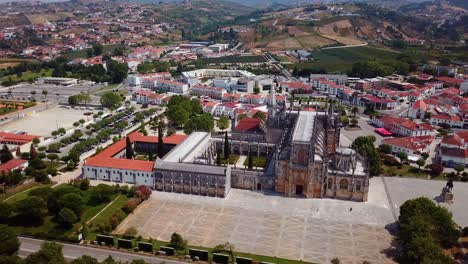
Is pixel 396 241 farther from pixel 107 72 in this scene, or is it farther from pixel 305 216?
pixel 107 72

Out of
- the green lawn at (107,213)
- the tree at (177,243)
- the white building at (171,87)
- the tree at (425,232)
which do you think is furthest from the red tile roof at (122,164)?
the white building at (171,87)

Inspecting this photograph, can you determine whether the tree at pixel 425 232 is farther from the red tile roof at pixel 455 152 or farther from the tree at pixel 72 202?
the tree at pixel 72 202

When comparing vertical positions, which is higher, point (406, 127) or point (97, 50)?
point (97, 50)

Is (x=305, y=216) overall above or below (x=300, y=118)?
below

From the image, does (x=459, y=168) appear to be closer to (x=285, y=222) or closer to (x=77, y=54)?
(x=285, y=222)

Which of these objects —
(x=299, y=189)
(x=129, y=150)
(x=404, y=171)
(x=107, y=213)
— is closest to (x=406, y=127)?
(x=404, y=171)

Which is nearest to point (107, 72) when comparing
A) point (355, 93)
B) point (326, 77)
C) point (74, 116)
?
point (74, 116)

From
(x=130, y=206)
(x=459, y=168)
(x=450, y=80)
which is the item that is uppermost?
(x=450, y=80)

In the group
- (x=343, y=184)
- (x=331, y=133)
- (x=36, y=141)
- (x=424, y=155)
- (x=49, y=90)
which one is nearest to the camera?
(x=343, y=184)
